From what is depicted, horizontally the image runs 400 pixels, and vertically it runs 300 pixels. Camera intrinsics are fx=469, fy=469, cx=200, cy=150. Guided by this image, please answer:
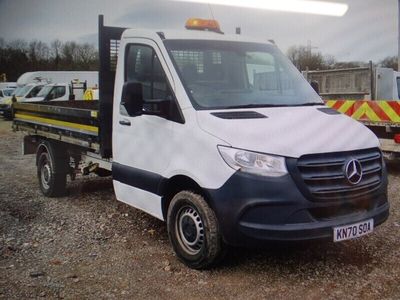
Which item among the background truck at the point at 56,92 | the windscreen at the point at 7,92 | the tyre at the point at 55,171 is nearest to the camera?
the tyre at the point at 55,171

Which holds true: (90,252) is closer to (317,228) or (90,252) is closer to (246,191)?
(246,191)

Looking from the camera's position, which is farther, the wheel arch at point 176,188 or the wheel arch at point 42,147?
the wheel arch at point 42,147

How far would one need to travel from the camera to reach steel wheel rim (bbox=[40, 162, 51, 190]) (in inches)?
270

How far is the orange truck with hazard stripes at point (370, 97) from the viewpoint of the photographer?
8172 millimetres

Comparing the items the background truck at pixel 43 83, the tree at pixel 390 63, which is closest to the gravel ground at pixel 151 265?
the tree at pixel 390 63

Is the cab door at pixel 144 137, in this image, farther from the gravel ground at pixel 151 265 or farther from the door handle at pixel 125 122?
the gravel ground at pixel 151 265

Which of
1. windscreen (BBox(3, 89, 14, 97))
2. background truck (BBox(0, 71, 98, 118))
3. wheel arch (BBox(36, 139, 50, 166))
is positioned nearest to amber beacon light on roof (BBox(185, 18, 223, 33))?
wheel arch (BBox(36, 139, 50, 166))

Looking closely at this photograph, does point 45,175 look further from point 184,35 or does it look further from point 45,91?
point 45,91

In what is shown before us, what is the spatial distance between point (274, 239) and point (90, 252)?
195 centimetres

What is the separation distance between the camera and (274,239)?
139 inches

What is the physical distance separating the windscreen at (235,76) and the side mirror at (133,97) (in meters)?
0.41

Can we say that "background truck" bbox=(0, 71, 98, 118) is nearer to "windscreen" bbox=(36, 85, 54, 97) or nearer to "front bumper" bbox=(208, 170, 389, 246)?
"windscreen" bbox=(36, 85, 54, 97)

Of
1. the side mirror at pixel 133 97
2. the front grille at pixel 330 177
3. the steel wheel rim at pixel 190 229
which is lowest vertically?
the steel wheel rim at pixel 190 229

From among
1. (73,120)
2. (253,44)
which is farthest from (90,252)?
(253,44)
